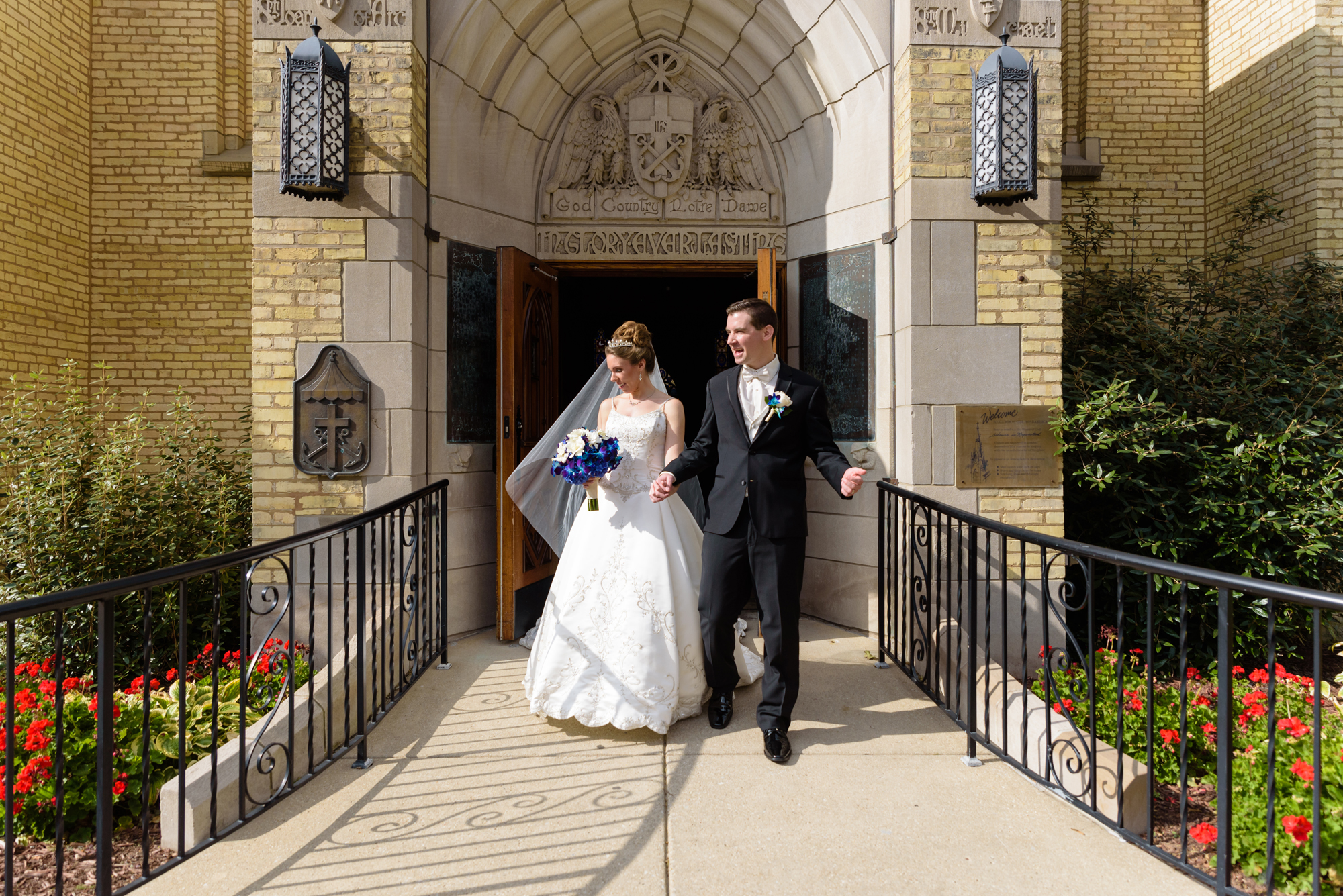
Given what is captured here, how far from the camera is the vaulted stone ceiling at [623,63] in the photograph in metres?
5.11

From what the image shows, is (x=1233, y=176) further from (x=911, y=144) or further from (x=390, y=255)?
(x=390, y=255)

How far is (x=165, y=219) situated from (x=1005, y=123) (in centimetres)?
785

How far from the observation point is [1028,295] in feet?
15.9

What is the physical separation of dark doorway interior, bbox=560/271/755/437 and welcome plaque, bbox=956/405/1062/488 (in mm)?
3340

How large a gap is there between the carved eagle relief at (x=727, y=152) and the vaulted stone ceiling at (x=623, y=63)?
150 millimetres

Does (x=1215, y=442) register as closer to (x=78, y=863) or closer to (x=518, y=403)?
(x=518, y=403)

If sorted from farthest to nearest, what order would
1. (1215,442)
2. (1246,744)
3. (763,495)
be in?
(1215,442) < (1246,744) < (763,495)

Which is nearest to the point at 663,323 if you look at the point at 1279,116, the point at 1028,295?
the point at 1028,295

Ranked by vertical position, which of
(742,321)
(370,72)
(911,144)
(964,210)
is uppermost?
(370,72)

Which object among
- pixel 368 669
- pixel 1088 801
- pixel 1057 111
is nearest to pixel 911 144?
pixel 1057 111

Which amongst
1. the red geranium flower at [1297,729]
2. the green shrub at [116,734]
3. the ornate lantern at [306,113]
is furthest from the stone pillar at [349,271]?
the red geranium flower at [1297,729]

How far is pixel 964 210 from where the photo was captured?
4.82 m

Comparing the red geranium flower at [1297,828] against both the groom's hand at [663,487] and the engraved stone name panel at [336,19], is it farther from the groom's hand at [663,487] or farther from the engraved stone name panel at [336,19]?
the engraved stone name panel at [336,19]

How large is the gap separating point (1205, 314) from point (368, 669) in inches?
256
